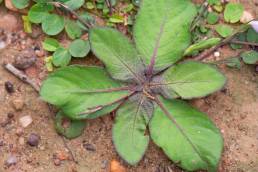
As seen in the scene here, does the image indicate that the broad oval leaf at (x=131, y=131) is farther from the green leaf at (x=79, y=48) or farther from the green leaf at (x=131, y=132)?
the green leaf at (x=79, y=48)

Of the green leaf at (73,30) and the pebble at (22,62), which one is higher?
the green leaf at (73,30)

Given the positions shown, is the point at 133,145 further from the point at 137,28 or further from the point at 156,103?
the point at 137,28

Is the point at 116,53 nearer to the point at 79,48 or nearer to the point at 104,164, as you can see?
the point at 79,48

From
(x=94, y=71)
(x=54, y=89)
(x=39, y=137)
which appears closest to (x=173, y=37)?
(x=94, y=71)

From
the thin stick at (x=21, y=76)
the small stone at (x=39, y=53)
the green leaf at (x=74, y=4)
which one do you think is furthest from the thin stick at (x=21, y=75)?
the green leaf at (x=74, y=4)

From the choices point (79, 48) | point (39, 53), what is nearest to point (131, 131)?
point (79, 48)

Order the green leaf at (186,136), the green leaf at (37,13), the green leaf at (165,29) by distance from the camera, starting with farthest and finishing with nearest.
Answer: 1. the green leaf at (37,13)
2. the green leaf at (165,29)
3. the green leaf at (186,136)
